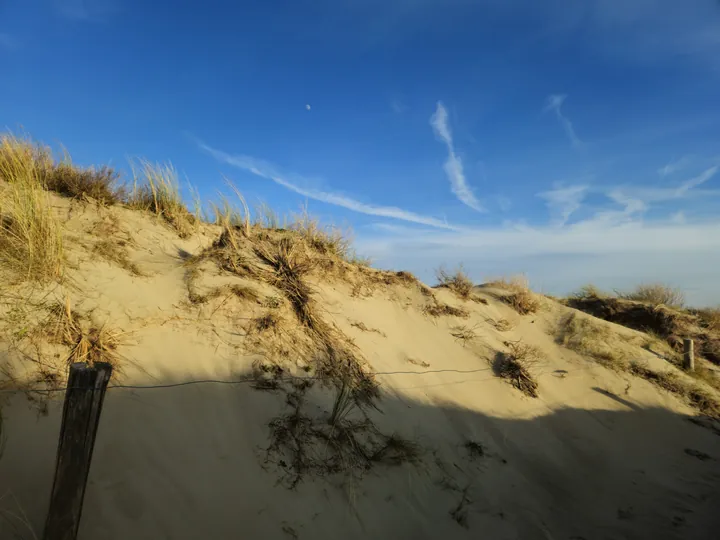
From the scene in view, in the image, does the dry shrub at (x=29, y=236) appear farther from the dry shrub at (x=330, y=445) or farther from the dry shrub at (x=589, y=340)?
the dry shrub at (x=589, y=340)

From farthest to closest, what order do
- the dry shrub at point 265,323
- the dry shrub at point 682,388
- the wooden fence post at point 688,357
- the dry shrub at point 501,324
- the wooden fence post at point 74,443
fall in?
the wooden fence post at point 688,357, the dry shrub at point 501,324, the dry shrub at point 682,388, the dry shrub at point 265,323, the wooden fence post at point 74,443

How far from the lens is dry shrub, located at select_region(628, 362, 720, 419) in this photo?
8.78m

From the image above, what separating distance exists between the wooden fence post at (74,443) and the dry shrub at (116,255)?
340 cm

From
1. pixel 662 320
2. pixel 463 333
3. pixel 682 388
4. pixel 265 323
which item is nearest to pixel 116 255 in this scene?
pixel 265 323

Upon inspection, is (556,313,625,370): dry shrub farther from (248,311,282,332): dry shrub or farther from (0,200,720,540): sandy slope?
(248,311,282,332): dry shrub

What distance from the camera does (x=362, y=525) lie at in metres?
4.01

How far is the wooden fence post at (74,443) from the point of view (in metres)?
2.40

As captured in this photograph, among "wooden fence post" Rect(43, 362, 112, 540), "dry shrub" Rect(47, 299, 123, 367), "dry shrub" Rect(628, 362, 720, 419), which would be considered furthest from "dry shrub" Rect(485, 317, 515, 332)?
"wooden fence post" Rect(43, 362, 112, 540)

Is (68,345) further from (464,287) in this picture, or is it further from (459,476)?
(464,287)

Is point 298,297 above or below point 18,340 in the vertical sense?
above

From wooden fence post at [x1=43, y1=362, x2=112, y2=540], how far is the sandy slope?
0.53 meters

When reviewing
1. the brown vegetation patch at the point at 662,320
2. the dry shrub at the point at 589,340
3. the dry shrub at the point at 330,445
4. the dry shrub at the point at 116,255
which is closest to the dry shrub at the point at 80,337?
the dry shrub at the point at 116,255

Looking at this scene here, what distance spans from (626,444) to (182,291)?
303 inches

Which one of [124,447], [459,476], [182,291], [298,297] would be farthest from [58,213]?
[459,476]
